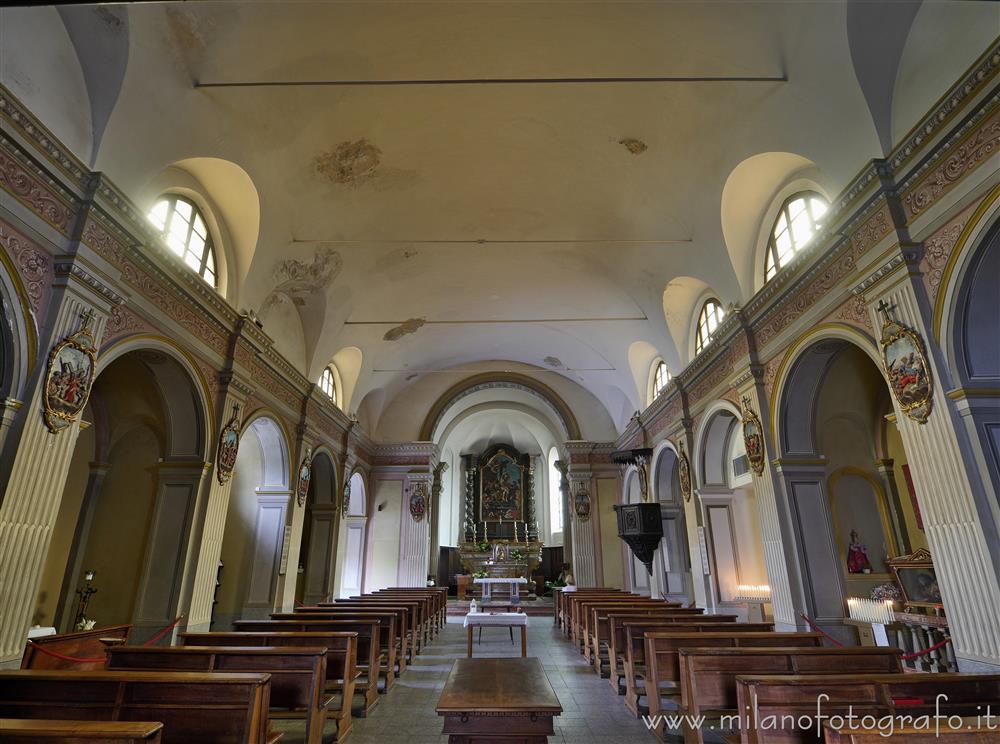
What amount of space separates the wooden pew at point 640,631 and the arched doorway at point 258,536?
6670 millimetres

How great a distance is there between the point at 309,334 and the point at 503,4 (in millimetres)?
7502

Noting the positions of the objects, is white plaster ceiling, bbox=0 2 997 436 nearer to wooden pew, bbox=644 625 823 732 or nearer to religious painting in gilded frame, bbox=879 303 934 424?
religious painting in gilded frame, bbox=879 303 934 424

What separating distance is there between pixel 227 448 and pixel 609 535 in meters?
12.0

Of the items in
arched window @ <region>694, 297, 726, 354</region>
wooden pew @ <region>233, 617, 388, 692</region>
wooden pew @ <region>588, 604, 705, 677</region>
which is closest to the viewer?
wooden pew @ <region>233, 617, 388, 692</region>

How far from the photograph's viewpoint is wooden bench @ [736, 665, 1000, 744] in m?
3.20

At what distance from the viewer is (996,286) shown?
4387mm

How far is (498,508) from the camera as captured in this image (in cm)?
2434

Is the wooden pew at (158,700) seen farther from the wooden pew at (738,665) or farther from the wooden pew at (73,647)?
the wooden pew at (738,665)

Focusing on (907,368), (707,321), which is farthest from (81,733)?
(707,321)

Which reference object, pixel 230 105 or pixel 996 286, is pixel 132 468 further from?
pixel 996 286

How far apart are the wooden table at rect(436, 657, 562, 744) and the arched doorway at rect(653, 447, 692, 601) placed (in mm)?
9770

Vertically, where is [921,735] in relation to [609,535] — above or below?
below

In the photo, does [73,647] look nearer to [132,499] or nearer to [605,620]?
[132,499]

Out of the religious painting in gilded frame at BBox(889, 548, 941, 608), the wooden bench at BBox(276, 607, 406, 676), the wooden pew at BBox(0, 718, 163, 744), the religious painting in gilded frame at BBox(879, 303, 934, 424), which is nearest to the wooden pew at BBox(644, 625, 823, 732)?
the religious painting in gilded frame at BBox(879, 303, 934, 424)
